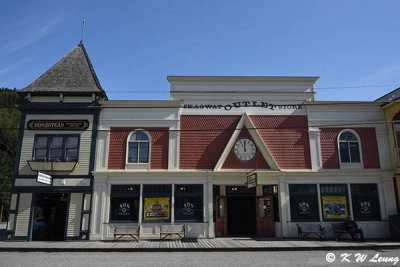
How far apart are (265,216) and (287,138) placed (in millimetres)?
4462

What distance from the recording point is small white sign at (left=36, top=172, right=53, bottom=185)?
44.2 feet

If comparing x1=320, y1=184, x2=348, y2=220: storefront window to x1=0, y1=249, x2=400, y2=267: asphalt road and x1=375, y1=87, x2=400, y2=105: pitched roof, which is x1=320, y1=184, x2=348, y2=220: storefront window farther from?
x1=375, y1=87, x2=400, y2=105: pitched roof

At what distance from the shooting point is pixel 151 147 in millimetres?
15930

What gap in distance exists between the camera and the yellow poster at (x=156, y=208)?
15133 millimetres

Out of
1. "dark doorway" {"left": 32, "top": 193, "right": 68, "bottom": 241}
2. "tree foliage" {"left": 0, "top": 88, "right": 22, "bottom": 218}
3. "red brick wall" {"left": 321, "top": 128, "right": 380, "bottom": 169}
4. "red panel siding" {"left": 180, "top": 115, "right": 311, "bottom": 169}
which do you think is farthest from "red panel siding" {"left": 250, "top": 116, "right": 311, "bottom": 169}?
"tree foliage" {"left": 0, "top": 88, "right": 22, "bottom": 218}

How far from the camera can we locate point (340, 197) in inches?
617

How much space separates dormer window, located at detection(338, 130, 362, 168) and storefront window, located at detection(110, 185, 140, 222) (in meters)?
11.4

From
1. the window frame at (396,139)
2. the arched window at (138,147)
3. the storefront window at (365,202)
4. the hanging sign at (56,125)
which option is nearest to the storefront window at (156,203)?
the arched window at (138,147)

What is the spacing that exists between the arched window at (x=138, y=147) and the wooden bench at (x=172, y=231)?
3639 mm

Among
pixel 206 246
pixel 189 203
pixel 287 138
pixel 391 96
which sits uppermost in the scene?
pixel 391 96

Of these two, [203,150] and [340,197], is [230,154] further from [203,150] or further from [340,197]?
[340,197]

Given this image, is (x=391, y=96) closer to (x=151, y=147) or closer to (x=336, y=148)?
(x=336, y=148)

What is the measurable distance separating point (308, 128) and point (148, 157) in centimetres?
908

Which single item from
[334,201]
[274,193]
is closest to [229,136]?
[274,193]
